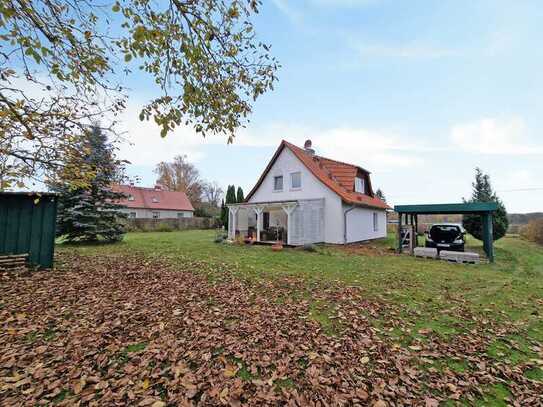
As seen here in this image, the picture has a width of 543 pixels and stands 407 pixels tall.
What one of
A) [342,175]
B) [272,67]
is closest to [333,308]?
[272,67]

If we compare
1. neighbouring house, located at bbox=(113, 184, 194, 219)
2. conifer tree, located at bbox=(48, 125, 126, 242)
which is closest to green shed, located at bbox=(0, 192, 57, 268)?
conifer tree, located at bbox=(48, 125, 126, 242)

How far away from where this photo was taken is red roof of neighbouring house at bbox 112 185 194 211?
108ft

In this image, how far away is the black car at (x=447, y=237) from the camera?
38.1 ft

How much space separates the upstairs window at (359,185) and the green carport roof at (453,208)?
5.49 metres

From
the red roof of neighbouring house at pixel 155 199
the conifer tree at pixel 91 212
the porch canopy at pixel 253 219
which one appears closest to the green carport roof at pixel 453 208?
the porch canopy at pixel 253 219

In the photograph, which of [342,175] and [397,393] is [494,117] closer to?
[342,175]

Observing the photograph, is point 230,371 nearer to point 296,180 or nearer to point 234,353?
point 234,353

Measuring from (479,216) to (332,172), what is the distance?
31.4 feet

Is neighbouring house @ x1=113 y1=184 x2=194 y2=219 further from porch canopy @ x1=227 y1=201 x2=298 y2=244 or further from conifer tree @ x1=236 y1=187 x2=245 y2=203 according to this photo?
porch canopy @ x1=227 y1=201 x2=298 y2=244

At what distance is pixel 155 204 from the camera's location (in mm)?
34438

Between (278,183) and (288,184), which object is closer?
(288,184)

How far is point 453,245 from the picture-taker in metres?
11.6

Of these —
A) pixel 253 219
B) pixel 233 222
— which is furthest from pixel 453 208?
pixel 253 219

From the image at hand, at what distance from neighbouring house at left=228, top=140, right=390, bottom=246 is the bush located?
9149mm
